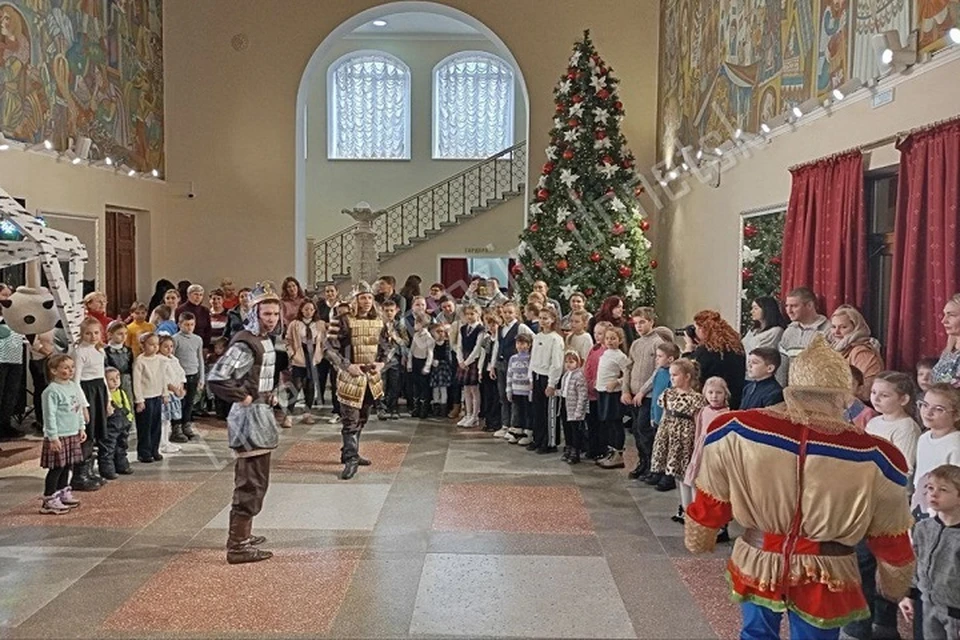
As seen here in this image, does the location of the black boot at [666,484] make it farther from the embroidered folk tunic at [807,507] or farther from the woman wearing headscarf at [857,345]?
the embroidered folk tunic at [807,507]

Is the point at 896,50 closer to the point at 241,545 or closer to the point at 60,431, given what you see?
the point at 241,545

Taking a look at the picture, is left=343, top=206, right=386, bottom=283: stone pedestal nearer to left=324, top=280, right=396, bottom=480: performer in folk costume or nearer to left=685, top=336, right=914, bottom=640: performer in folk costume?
left=324, top=280, right=396, bottom=480: performer in folk costume

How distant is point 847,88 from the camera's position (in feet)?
22.1

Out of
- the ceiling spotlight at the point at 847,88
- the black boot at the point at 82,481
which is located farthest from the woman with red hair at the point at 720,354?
the black boot at the point at 82,481

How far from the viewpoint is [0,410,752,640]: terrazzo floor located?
4742mm

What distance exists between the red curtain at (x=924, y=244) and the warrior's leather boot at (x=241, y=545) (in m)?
4.57

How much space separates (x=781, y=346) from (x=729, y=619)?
9.41ft

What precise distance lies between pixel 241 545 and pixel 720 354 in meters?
4.10

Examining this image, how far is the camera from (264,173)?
14844 millimetres

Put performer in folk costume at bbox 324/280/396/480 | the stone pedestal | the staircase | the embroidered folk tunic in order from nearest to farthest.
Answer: the embroidered folk tunic, performer in folk costume at bbox 324/280/396/480, the stone pedestal, the staircase

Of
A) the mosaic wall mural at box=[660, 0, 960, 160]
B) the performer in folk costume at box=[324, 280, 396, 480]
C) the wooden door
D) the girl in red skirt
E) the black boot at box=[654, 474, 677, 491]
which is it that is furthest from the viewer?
the wooden door

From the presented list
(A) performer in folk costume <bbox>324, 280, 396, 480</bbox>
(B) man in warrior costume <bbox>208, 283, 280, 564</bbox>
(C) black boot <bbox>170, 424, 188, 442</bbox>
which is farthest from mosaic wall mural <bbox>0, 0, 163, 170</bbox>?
(B) man in warrior costume <bbox>208, 283, 280, 564</bbox>

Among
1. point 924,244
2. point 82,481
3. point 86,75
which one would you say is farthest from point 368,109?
point 924,244

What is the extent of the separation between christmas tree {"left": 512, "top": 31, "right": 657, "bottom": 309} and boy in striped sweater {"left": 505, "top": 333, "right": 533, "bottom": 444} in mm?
3163
